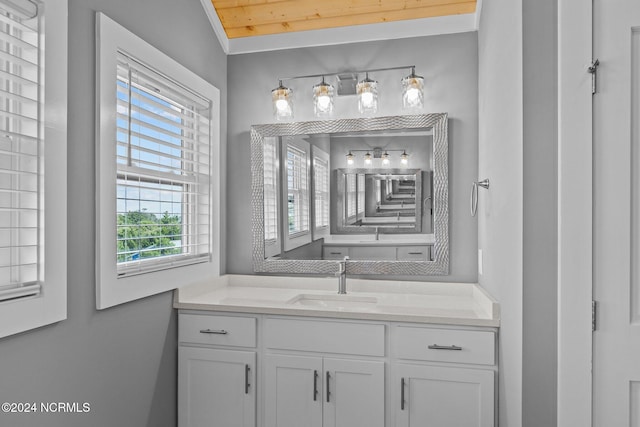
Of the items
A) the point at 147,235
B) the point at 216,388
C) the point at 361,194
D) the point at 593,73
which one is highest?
the point at 593,73

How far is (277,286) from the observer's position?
2729 millimetres

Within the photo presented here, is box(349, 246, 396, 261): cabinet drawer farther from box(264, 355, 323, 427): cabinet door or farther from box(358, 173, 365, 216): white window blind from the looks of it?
box(264, 355, 323, 427): cabinet door

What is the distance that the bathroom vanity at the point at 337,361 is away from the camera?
6.36 feet

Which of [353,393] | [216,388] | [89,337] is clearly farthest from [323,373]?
[89,337]

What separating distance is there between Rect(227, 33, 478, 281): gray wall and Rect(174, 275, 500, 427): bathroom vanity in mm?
458

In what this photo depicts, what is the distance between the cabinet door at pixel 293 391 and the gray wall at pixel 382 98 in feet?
2.70

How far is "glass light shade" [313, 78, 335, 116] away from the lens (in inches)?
102

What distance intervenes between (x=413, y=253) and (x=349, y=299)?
48 centimetres

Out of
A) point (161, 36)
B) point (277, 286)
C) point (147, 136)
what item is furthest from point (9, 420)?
point (161, 36)

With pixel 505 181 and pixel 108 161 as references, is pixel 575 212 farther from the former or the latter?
pixel 108 161

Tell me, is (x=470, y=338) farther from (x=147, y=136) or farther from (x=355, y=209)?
(x=147, y=136)

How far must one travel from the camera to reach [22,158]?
1.44m

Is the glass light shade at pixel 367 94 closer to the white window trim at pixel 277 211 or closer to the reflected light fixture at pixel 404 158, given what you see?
the reflected light fixture at pixel 404 158

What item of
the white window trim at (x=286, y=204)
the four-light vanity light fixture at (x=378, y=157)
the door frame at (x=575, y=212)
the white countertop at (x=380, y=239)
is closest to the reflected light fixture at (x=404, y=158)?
the four-light vanity light fixture at (x=378, y=157)
